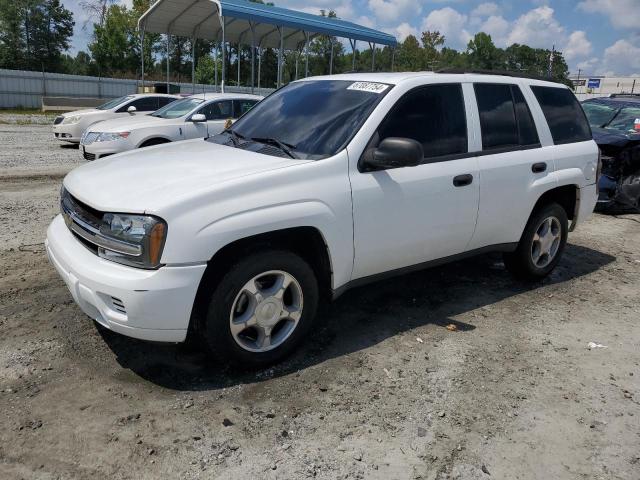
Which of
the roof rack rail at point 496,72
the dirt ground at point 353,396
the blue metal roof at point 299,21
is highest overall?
the blue metal roof at point 299,21

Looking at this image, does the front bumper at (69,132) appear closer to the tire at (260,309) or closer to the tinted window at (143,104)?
the tinted window at (143,104)

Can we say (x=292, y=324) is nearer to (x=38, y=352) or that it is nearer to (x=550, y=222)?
(x=38, y=352)

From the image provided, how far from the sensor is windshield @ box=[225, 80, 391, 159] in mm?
3729

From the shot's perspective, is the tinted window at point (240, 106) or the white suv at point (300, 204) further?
the tinted window at point (240, 106)

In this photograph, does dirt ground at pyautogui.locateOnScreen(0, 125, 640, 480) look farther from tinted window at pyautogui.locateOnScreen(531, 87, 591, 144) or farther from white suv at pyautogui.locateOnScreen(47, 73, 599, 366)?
tinted window at pyautogui.locateOnScreen(531, 87, 591, 144)

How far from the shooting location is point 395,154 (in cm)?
353

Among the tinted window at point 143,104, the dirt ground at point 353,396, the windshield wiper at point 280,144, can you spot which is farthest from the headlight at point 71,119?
the windshield wiper at point 280,144

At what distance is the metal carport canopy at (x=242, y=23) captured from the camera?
1869 centimetres

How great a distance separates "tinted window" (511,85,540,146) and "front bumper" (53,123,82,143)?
12.6 metres

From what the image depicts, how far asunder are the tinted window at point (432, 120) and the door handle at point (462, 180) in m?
0.20

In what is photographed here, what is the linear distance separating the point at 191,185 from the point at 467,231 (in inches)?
89.5

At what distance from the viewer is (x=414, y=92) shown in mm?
4043

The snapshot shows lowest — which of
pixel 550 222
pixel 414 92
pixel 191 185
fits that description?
pixel 550 222

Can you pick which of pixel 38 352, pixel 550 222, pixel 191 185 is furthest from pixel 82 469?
pixel 550 222
